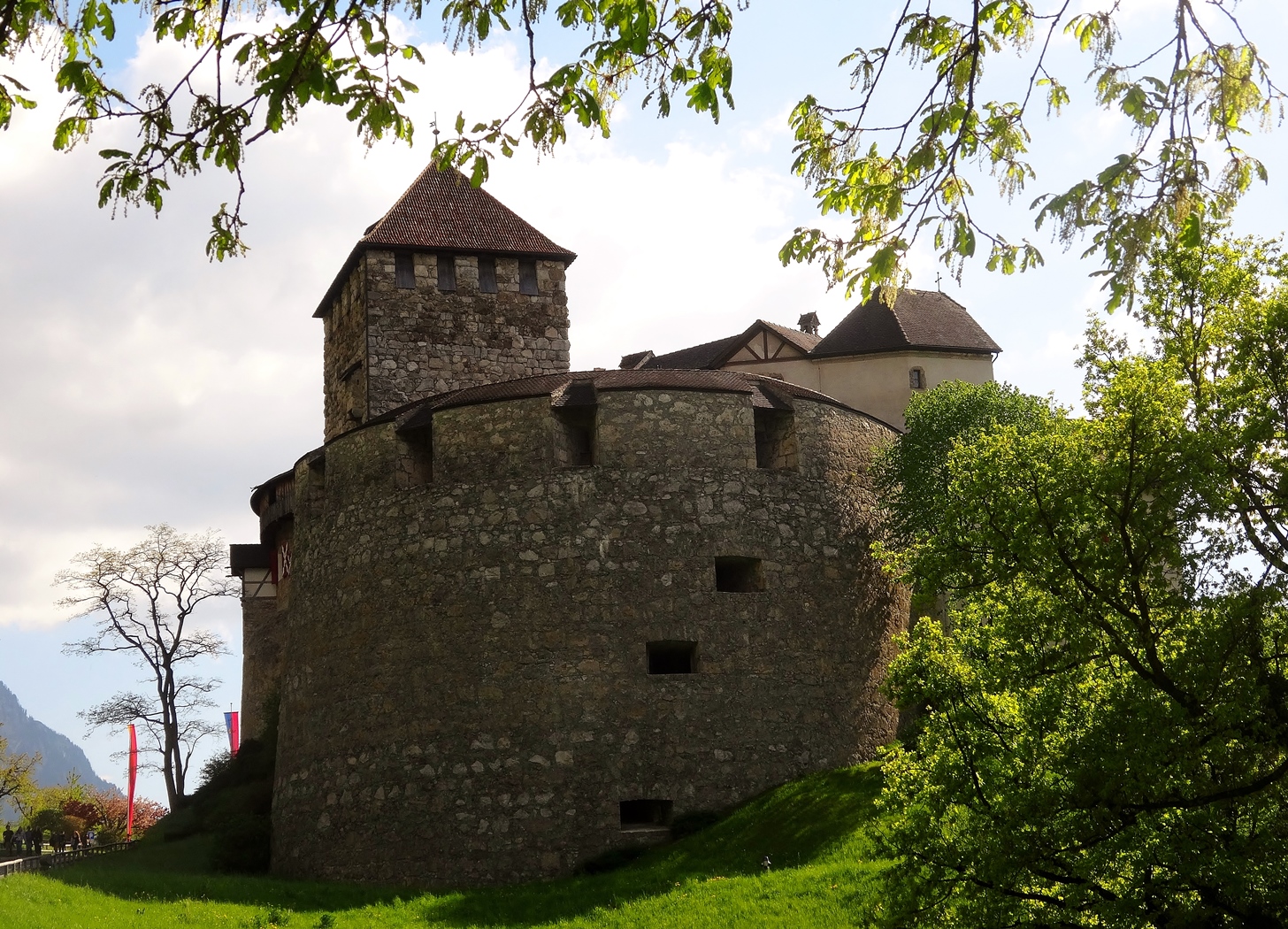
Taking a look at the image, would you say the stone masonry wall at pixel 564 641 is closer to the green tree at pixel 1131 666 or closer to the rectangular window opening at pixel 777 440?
the rectangular window opening at pixel 777 440

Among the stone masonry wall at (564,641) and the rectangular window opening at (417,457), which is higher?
the rectangular window opening at (417,457)

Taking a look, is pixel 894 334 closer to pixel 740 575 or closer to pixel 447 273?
pixel 447 273

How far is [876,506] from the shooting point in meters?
21.9

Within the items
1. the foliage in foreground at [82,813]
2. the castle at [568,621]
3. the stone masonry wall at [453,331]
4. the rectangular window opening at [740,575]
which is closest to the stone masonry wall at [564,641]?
the castle at [568,621]

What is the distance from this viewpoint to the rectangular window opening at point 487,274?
26641 mm

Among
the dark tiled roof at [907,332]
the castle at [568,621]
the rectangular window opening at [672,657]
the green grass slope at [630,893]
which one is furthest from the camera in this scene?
the dark tiled roof at [907,332]

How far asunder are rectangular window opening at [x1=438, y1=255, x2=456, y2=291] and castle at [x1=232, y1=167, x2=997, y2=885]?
4.95m

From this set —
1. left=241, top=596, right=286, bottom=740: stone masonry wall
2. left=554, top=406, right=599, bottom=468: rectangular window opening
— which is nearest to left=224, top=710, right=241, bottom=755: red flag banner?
left=241, top=596, right=286, bottom=740: stone masonry wall

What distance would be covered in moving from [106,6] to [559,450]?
14.0 meters

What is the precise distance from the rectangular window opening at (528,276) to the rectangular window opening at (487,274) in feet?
1.72

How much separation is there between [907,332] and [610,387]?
498 inches

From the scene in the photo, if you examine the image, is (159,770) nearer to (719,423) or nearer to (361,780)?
(361,780)

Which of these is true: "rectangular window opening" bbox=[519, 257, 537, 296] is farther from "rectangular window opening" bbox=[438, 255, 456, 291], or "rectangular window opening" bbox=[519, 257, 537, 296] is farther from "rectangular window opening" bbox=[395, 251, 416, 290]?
"rectangular window opening" bbox=[395, 251, 416, 290]

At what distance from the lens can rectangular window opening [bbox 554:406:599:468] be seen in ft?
67.3
